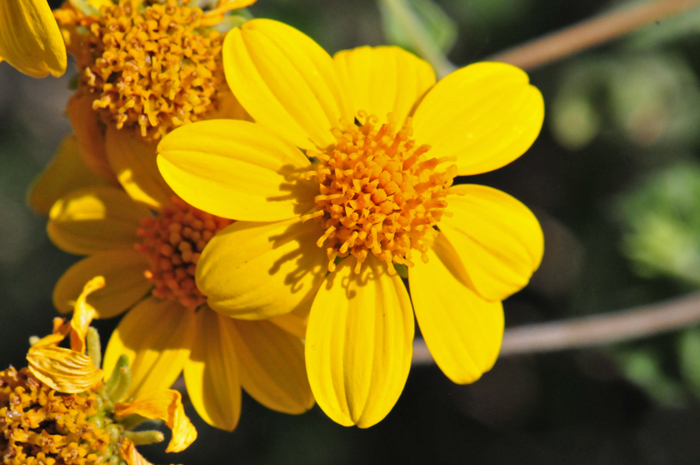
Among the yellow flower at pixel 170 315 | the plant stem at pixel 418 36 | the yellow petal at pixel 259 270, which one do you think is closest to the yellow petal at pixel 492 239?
the yellow petal at pixel 259 270

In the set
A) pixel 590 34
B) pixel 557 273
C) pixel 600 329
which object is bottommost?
pixel 557 273

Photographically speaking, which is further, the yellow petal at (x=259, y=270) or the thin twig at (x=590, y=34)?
the thin twig at (x=590, y=34)

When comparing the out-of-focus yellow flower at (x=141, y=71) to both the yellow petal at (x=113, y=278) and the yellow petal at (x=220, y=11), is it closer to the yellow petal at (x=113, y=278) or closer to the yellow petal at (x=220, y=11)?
the yellow petal at (x=220, y=11)

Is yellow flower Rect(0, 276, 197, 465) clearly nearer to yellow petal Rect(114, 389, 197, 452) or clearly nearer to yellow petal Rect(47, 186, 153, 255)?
yellow petal Rect(114, 389, 197, 452)

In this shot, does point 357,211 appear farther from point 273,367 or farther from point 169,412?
point 169,412

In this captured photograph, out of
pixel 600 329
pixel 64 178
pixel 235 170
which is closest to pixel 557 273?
pixel 600 329
